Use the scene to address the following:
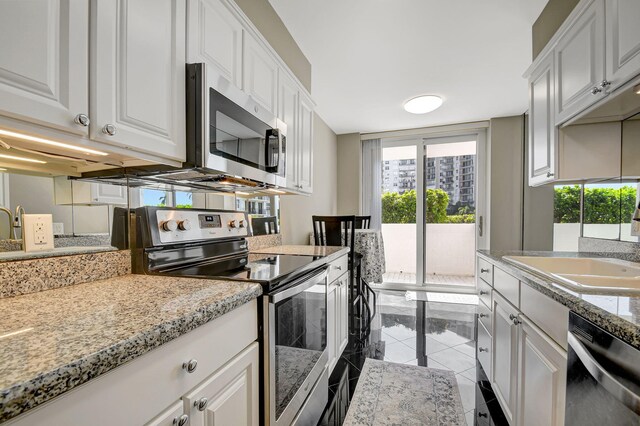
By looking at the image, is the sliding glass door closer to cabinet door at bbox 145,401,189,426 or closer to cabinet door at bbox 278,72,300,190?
cabinet door at bbox 278,72,300,190

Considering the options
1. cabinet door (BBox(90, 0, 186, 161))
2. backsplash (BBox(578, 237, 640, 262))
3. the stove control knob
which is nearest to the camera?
cabinet door (BBox(90, 0, 186, 161))

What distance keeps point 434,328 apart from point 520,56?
2744 millimetres

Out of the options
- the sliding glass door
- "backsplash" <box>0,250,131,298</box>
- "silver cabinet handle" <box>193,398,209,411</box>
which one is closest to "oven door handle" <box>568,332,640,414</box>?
"silver cabinet handle" <box>193,398,209,411</box>

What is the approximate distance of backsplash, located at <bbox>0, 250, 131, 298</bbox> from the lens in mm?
819

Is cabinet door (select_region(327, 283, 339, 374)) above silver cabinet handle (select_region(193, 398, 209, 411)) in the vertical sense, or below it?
Answer: below

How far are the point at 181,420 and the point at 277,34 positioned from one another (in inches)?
91.1

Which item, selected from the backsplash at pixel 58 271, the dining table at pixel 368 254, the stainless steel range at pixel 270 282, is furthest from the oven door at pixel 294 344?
the dining table at pixel 368 254

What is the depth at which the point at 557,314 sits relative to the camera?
98 centimetres

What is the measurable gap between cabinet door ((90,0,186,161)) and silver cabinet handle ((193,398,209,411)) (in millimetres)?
796

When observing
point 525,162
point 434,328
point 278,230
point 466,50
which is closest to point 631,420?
point 278,230

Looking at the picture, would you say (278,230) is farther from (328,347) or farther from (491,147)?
(491,147)

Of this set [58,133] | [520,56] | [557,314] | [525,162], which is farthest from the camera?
[525,162]

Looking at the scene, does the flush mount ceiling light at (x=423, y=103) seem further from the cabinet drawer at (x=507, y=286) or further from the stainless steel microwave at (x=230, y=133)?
the cabinet drawer at (x=507, y=286)

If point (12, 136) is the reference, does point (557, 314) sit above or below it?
below
